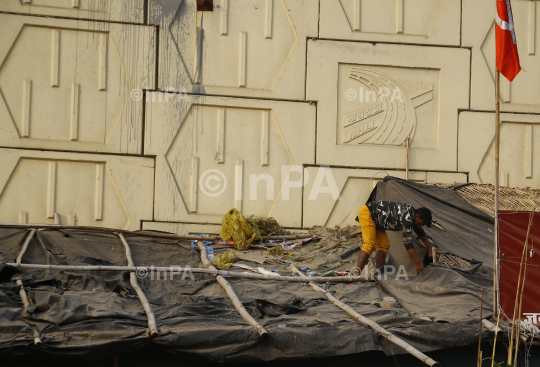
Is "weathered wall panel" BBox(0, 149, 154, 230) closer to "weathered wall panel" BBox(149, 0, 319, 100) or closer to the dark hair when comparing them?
"weathered wall panel" BBox(149, 0, 319, 100)

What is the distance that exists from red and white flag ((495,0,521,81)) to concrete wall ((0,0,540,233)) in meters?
3.69

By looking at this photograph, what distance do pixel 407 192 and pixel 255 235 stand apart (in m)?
2.30

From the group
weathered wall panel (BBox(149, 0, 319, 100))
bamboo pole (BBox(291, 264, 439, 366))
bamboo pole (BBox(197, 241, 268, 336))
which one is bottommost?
bamboo pole (BBox(291, 264, 439, 366))

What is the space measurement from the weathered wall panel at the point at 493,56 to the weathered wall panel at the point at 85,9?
18.1 ft

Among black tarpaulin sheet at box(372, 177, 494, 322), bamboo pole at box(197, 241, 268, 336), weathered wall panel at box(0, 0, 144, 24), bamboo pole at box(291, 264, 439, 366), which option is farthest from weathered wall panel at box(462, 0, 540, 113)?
weathered wall panel at box(0, 0, 144, 24)

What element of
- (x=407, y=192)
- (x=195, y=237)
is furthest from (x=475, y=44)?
(x=195, y=237)

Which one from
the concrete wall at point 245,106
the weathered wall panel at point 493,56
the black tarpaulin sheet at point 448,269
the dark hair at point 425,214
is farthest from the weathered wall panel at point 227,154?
the weathered wall panel at point 493,56

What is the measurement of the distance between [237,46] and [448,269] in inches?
187

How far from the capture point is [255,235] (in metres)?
7.00

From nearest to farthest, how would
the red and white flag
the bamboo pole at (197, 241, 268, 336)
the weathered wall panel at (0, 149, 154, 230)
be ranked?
the bamboo pole at (197, 241, 268, 336) → the red and white flag → the weathered wall panel at (0, 149, 154, 230)

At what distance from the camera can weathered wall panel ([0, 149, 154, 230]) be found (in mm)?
7227

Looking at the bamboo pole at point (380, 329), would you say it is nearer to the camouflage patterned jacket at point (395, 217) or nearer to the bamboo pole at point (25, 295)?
the camouflage patterned jacket at point (395, 217)

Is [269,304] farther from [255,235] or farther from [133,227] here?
[133,227]

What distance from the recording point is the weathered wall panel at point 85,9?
23.9 feet
